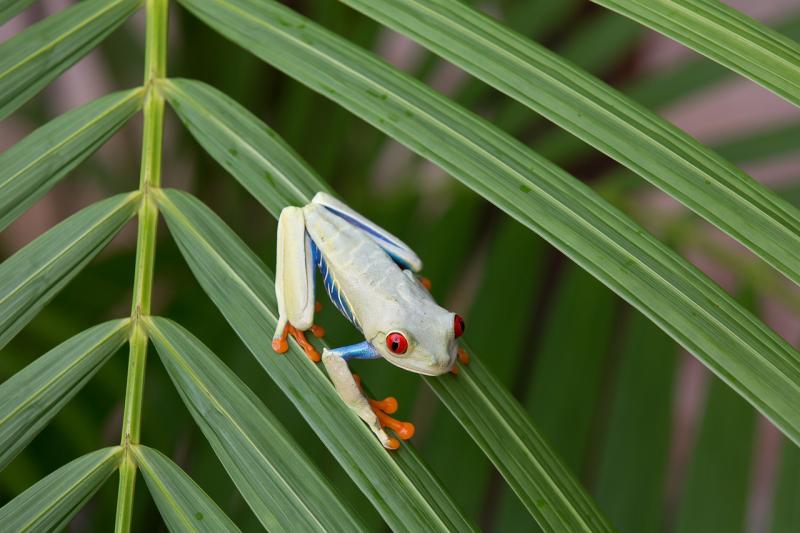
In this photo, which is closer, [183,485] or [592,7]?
[183,485]

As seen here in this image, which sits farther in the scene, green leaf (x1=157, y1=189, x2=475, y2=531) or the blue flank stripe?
the blue flank stripe

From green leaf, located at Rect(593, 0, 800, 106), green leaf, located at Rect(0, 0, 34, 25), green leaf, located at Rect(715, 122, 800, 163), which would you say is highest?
green leaf, located at Rect(715, 122, 800, 163)

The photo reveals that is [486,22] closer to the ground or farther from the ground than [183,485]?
farther from the ground

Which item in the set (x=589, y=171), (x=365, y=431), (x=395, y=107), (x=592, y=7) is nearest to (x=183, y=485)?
(x=365, y=431)

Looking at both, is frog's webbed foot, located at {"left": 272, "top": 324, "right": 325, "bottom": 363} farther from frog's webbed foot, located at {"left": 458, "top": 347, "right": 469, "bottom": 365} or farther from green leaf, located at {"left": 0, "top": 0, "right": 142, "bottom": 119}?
green leaf, located at {"left": 0, "top": 0, "right": 142, "bottom": 119}

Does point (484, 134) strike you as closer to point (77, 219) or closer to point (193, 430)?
point (77, 219)

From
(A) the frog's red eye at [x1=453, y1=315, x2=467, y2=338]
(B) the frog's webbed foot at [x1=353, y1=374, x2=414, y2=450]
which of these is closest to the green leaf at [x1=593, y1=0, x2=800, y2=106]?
(A) the frog's red eye at [x1=453, y1=315, x2=467, y2=338]

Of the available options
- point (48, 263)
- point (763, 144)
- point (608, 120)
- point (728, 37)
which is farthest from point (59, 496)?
point (763, 144)

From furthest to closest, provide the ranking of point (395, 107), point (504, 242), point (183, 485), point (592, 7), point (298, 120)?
1. point (592, 7)
2. point (298, 120)
3. point (504, 242)
4. point (395, 107)
5. point (183, 485)
